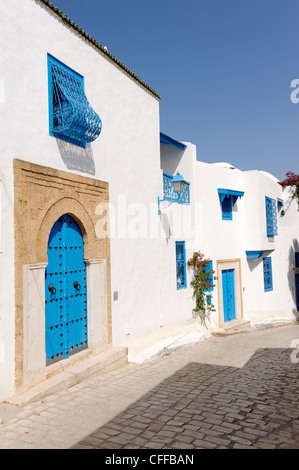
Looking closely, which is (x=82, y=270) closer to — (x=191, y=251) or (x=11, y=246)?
(x=11, y=246)

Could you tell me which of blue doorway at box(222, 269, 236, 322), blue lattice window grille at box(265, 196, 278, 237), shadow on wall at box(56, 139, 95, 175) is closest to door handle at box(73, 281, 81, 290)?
shadow on wall at box(56, 139, 95, 175)

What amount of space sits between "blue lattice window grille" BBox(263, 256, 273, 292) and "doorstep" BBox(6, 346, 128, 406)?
30.6ft

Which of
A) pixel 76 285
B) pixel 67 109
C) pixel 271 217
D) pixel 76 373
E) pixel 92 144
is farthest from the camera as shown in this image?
pixel 271 217

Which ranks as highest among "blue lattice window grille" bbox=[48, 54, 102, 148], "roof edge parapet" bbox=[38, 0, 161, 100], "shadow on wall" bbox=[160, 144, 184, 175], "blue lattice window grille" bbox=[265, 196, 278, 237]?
"roof edge parapet" bbox=[38, 0, 161, 100]

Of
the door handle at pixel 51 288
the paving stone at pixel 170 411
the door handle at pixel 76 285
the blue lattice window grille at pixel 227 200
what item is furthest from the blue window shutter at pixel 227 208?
the door handle at pixel 51 288

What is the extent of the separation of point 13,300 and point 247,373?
429cm

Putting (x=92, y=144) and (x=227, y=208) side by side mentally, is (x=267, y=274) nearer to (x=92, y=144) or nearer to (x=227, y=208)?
(x=227, y=208)

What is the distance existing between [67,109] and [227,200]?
8.43 m

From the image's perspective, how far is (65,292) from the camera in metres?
5.79

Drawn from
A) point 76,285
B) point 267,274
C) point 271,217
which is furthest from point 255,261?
point 76,285

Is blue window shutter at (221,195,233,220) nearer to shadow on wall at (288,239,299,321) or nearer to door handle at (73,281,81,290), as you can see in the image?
shadow on wall at (288,239,299,321)

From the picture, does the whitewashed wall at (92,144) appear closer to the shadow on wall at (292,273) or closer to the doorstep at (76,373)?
the doorstep at (76,373)

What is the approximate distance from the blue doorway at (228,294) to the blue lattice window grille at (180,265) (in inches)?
105

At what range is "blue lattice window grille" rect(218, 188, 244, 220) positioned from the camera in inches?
484
